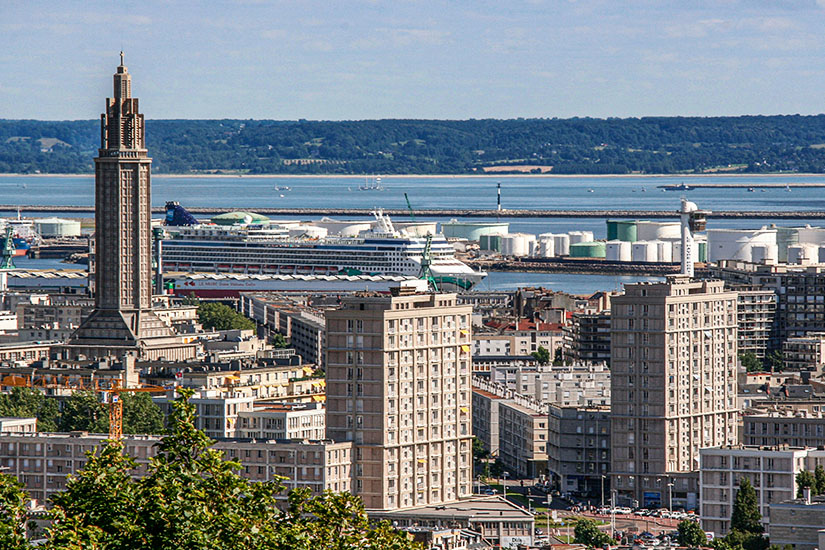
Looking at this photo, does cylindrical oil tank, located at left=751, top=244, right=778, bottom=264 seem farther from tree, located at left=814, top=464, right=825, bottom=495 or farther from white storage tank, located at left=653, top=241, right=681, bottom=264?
tree, located at left=814, top=464, right=825, bottom=495

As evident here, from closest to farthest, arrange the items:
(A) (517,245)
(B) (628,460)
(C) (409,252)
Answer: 1. (B) (628,460)
2. (C) (409,252)
3. (A) (517,245)

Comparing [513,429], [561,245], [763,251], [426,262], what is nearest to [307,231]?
[561,245]

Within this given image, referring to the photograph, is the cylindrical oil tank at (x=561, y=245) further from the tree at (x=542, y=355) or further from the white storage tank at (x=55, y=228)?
the tree at (x=542, y=355)

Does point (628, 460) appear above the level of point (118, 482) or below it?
below

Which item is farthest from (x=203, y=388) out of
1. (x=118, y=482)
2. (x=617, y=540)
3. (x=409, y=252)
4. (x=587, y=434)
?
(x=409, y=252)

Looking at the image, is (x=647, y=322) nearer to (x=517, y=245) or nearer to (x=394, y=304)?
(x=394, y=304)

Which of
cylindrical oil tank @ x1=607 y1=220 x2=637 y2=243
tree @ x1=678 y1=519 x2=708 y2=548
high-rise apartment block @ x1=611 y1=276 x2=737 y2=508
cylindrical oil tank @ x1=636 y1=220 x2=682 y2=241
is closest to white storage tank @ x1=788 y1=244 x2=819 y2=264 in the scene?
cylindrical oil tank @ x1=636 y1=220 x2=682 y2=241

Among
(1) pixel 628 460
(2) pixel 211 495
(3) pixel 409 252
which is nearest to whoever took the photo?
(2) pixel 211 495
